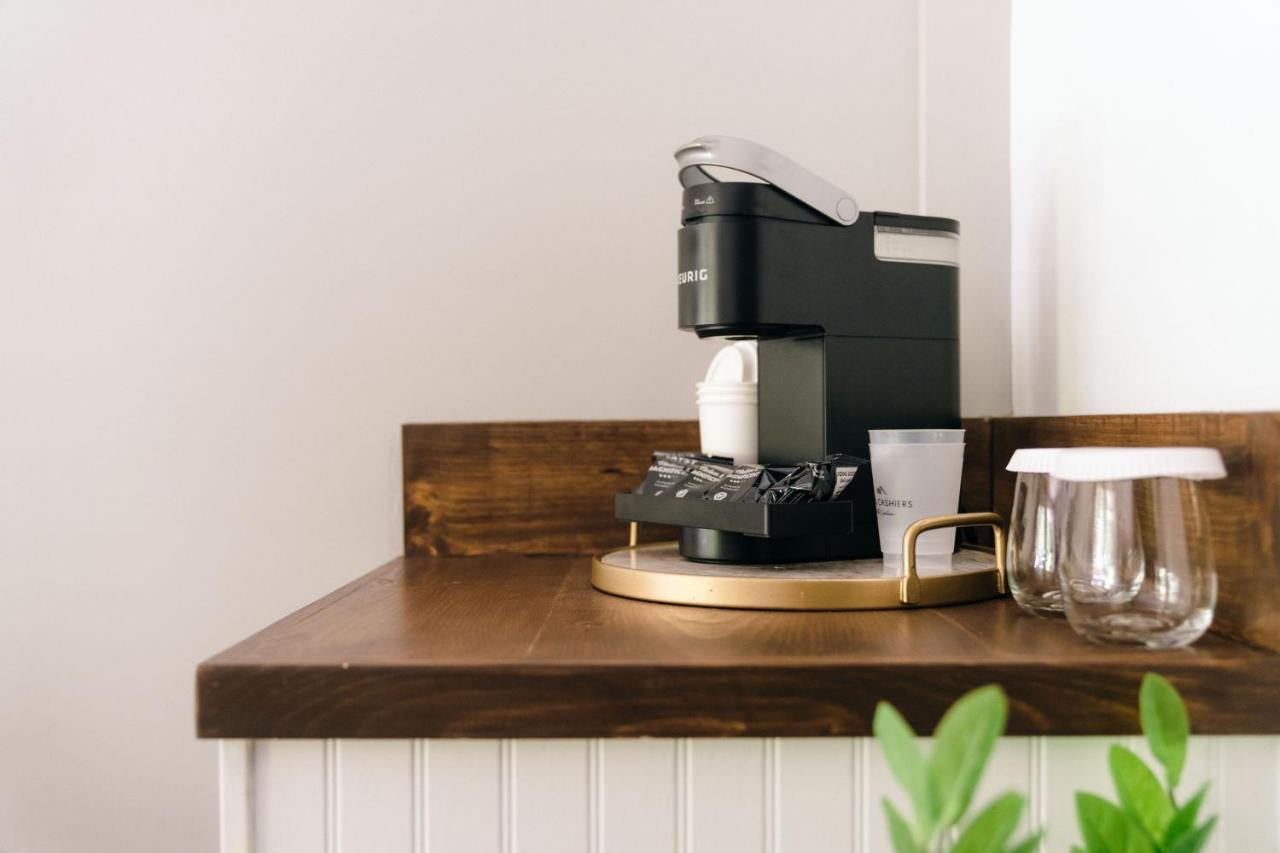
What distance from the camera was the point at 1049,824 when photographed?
611 mm

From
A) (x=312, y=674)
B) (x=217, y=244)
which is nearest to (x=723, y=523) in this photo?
(x=312, y=674)

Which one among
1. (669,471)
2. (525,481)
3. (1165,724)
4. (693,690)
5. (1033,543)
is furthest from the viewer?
(525,481)

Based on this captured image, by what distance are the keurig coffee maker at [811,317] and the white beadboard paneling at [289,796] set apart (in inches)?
14.7

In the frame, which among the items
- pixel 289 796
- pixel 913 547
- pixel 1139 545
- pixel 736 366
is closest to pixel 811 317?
pixel 736 366

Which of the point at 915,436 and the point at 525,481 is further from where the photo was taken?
the point at 525,481

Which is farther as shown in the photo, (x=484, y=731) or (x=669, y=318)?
(x=669, y=318)

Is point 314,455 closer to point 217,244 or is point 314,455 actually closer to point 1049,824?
point 217,244

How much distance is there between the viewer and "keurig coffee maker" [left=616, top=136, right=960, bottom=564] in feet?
2.86

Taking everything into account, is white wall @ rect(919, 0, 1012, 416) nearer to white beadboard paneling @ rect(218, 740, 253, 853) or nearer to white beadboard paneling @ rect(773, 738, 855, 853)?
white beadboard paneling @ rect(773, 738, 855, 853)

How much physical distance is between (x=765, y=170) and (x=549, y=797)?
543 millimetres

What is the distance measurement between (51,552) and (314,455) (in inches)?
13.3

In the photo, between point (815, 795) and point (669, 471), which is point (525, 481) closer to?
point (669, 471)

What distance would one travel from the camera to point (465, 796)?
0.61 m

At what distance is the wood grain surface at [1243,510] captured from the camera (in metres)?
0.62
